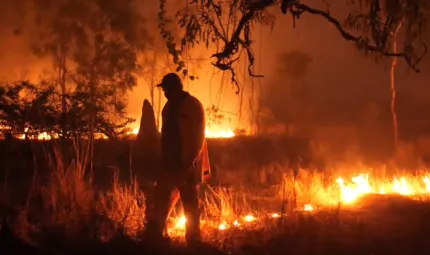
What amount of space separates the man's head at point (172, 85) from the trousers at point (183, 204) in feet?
3.36

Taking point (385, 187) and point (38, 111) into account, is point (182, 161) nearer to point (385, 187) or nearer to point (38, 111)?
point (385, 187)

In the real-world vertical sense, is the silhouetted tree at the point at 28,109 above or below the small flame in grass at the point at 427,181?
above

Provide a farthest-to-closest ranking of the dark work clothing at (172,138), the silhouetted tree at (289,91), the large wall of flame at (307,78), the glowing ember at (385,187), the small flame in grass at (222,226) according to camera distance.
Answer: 1. the silhouetted tree at (289,91)
2. the large wall of flame at (307,78)
3. the glowing ember at (385,187)
4. the small flame in grass at (222,226)
5. the dark work clothing at (172,138)

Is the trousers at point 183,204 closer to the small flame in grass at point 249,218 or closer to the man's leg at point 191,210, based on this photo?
the man's leg at point 191,210

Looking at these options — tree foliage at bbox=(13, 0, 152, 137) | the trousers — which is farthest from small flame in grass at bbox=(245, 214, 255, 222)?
tree foliage at bbox=(13, 0, 152, 137)

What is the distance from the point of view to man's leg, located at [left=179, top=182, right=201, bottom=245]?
20.5ft

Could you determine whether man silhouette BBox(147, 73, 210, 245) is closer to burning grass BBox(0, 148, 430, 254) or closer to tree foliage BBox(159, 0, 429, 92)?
burning grass BBox(0, 148, 430, 254)

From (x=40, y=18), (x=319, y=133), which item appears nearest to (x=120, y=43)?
(x=40, y=18)

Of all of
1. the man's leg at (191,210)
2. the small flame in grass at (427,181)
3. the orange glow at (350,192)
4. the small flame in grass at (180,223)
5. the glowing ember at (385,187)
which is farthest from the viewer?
the small flame in grass at (427,181)

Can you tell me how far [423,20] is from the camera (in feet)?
22.5

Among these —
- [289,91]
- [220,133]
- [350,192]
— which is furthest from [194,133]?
[289,91]

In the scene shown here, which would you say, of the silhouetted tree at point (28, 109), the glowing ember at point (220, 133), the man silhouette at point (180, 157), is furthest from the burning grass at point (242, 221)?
the glowing ember at point (220, 133)

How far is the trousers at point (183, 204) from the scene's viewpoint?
6301mm

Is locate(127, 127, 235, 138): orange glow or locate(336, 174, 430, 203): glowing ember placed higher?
locate(127, 127, 235, 138): orange glow
